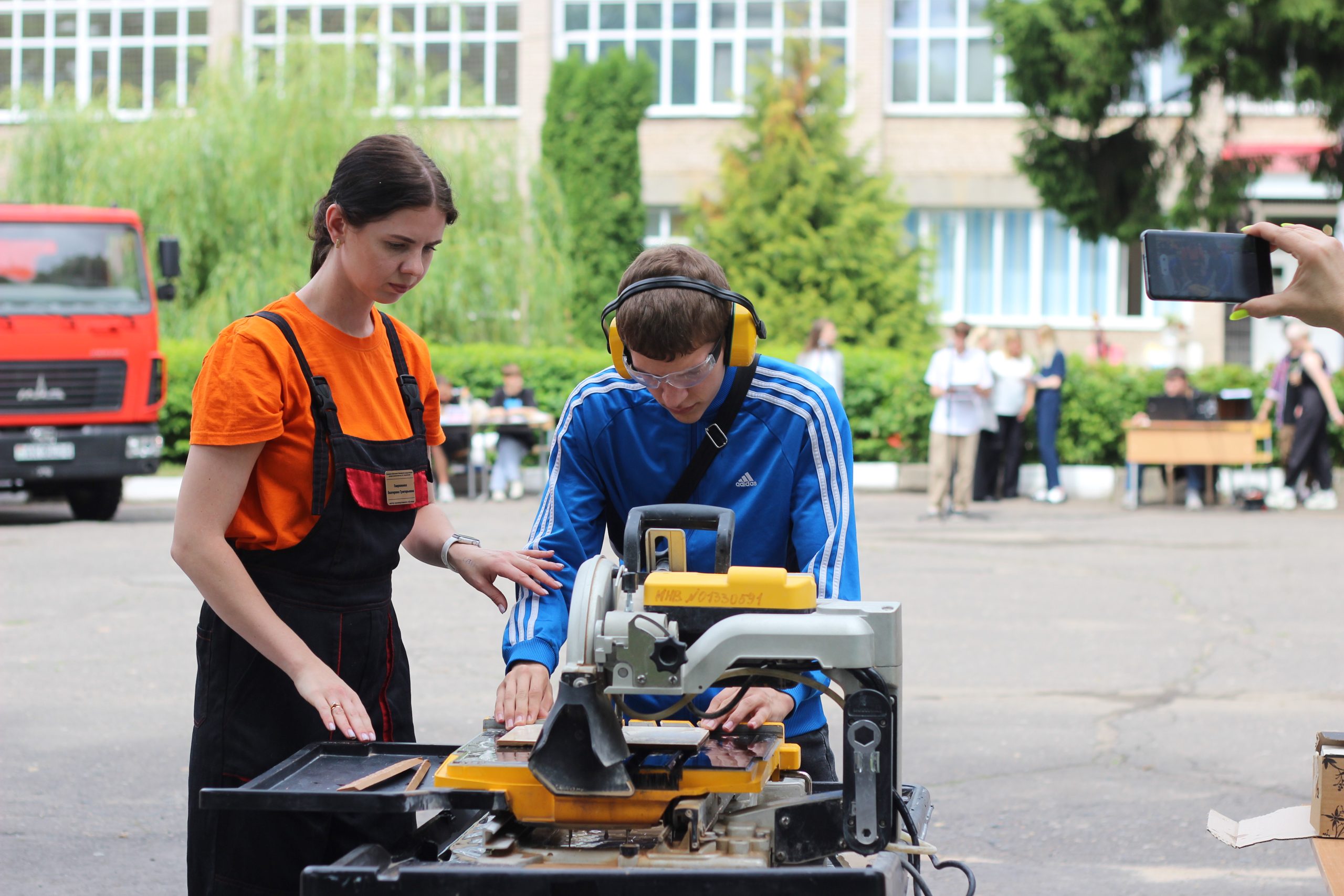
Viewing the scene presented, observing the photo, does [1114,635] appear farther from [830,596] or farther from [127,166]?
[127,166]

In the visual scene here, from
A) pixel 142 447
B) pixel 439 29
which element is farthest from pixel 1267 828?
pixel 439 29

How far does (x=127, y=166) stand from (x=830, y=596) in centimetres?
2339

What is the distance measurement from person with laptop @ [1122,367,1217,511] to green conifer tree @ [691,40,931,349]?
883cm

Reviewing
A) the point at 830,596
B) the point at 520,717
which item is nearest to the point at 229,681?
the point at 520,717

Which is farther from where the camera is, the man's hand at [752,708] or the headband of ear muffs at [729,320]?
the headband of ear muffs at [729,320]

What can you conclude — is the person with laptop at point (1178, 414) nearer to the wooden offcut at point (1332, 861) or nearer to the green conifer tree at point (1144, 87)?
the green conifer tree at point (1144, 87)

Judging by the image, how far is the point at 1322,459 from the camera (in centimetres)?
1759

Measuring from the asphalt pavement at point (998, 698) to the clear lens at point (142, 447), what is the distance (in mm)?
1747

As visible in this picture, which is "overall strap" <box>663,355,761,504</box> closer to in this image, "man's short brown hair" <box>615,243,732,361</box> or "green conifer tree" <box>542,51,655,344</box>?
"man's short brown hair" <box>615,243,732,361</box>

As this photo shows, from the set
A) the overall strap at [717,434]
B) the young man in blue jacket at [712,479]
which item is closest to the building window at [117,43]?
the young man in blue jacket at [712,479]

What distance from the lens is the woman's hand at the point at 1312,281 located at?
2398 millimetres

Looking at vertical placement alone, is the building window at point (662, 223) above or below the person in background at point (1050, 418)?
above

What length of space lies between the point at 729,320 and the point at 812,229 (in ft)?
81.1

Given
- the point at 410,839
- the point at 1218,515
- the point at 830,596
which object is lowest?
the point at 1218,515
